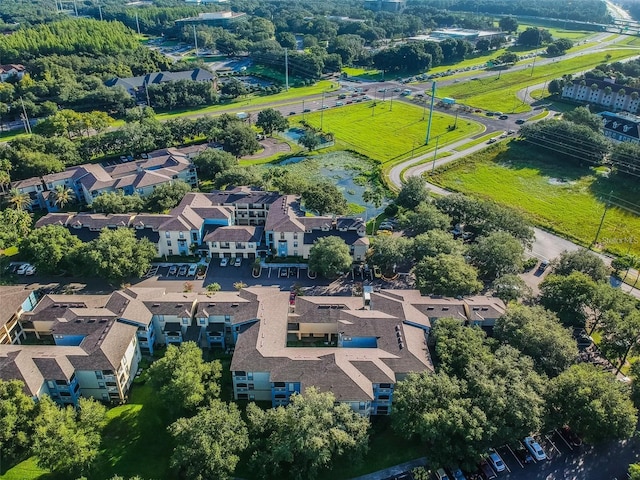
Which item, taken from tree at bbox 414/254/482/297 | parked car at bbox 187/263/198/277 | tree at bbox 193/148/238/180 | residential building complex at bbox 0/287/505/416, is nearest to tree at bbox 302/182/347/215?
tree at bbox 414/254/482/297

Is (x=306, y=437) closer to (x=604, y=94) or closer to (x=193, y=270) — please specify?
(x=193, y=270)

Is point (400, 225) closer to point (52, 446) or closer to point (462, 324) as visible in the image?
point (462, 324)

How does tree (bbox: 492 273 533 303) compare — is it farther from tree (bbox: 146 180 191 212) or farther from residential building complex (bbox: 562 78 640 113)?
residential building complex (bbox: 562 78 640 113)

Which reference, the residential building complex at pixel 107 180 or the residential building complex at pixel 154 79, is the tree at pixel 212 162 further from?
the residential building complex at pixel 154 79

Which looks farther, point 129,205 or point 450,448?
point 129,205

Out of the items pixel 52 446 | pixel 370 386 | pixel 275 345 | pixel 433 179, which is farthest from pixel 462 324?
pixel 433 179

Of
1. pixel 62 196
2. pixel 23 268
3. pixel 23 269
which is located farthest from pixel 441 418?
pixel 62 196
